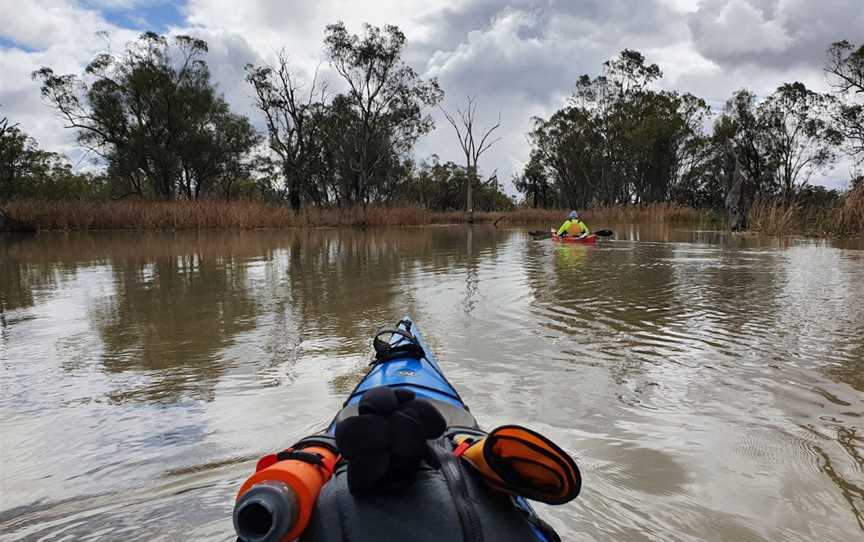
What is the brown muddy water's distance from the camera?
1.81 meters

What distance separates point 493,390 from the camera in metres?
2.93

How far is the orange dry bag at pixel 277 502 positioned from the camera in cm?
96

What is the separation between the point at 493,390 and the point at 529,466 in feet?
6.27

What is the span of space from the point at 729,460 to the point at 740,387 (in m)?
0.92

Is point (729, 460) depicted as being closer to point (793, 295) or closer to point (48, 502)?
point (48, 502)

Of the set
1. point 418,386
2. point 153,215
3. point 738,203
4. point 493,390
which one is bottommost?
point 493,390

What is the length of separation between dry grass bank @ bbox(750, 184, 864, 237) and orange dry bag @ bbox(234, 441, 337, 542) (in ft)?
46.0

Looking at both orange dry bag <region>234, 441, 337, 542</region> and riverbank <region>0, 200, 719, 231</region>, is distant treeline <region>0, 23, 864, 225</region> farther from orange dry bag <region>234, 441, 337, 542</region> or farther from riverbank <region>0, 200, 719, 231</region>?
orange dry bag <region>234, 441, 337, 542</region>

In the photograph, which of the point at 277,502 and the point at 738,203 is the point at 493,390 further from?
the point at 738,203

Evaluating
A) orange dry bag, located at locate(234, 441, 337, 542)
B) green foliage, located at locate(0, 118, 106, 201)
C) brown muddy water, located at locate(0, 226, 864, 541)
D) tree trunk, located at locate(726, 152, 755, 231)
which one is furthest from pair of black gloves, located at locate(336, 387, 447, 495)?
green foliage, located at locate(0, 118, 106, 201)

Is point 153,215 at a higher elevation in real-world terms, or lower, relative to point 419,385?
higher

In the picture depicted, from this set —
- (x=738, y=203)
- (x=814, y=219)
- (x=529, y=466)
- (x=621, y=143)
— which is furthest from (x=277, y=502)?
(x=621, y=143)

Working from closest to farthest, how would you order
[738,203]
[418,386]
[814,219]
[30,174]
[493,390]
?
[418,386] < [493,390] < [814,219] < [738,203] < [30,174]

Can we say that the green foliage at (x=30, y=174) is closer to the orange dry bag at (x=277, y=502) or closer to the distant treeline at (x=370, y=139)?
the distant treeline at (x=370, y=139)
